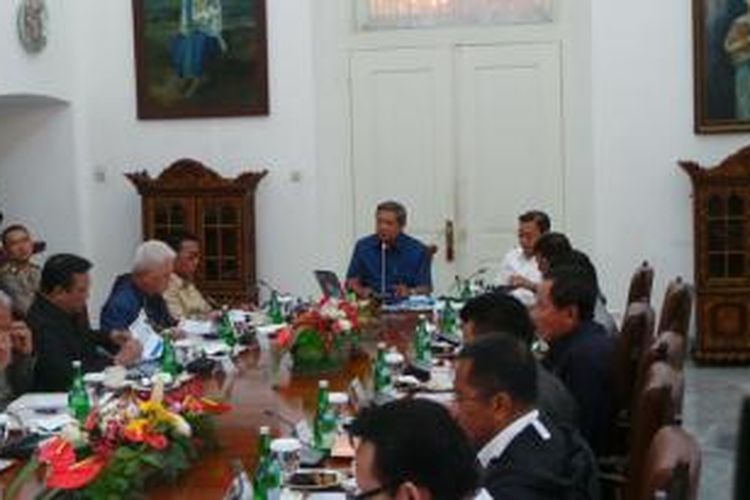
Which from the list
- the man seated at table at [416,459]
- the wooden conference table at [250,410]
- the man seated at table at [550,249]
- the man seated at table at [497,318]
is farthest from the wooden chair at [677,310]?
the man seated at table at [416,459]

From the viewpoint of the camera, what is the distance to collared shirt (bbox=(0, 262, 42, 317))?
7863 mm

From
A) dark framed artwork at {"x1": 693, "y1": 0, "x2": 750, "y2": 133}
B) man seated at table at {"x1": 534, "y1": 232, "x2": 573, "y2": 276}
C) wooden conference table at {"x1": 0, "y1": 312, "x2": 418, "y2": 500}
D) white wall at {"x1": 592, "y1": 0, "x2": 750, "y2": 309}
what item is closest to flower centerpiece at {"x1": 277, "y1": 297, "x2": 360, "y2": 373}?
wooden conference table at {"x1": 0, "y1": 312, "x2": 418, "y2": 500}

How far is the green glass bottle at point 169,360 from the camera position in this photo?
532 centimetres

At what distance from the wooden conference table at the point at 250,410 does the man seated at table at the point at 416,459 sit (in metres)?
1.41

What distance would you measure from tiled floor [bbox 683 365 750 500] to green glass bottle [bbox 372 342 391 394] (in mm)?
1603

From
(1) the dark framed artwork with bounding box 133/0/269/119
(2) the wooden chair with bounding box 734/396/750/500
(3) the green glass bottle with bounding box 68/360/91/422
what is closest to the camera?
(2) the wooden chair with bounding box 734/396/750/500

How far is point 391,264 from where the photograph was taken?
8219 mm

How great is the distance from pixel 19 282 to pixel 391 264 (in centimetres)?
247

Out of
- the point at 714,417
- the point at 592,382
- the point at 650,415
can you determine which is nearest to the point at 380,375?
the point at 592,382

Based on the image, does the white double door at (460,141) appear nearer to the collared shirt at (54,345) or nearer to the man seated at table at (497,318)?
the collared shirt at (54,345)

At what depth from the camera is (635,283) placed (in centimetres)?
711

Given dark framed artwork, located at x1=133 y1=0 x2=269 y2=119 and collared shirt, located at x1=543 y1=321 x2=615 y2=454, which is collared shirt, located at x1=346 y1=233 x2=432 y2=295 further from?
collared shirt, located at x1=543 y1=321 x2=615 y2=454

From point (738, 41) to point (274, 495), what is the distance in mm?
7069

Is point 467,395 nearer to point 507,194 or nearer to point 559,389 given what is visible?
point 559,389
